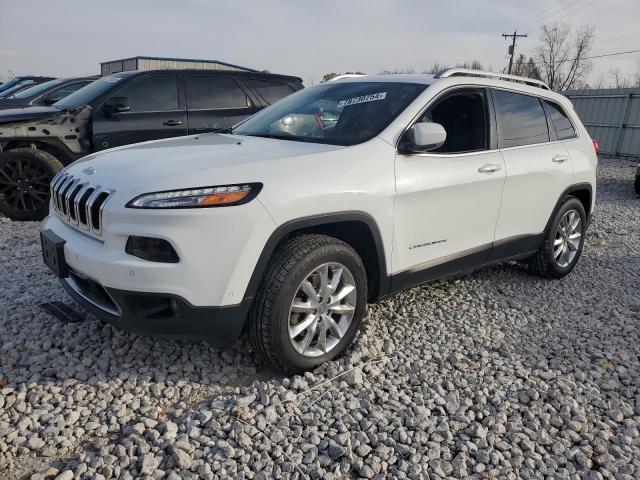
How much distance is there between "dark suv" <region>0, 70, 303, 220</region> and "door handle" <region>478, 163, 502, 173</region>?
395 centimetres

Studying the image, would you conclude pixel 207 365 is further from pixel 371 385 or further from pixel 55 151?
pixel 55 151

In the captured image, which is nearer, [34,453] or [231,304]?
[34,453]

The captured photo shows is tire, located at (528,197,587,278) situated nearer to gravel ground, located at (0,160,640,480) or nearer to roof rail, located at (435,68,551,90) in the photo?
gravel ground, located at (0,160,640,480)

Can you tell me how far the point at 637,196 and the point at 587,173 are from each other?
21.8 feet

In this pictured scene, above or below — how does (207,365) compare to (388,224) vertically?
below

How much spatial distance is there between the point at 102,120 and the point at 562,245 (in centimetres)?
514

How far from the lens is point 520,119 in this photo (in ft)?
13.4

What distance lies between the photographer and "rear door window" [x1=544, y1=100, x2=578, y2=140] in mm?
4477

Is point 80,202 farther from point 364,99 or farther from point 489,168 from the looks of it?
point 489,168

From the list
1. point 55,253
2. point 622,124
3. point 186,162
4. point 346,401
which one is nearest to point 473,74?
point 186,162

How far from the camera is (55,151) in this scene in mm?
6012

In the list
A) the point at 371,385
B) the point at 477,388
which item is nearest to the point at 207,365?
the point at 371,385

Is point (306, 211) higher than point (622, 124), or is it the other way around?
point (306, 211)

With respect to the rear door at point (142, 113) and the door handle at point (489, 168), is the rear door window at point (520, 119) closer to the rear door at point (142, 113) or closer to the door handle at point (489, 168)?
the door handle at point (489, 168)
